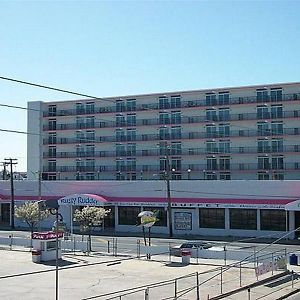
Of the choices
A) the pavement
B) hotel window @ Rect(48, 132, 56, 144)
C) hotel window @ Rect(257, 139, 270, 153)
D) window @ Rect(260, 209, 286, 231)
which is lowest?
the pavement

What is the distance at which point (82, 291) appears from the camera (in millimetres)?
28328

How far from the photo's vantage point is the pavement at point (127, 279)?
27172 millimetres

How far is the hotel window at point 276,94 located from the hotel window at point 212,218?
23.1 m

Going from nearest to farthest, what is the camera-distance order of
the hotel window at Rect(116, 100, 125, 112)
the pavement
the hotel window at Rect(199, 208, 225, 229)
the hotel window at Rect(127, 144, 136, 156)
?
the pavement, the hotel window at Rect(199, 208, 225, 229), the hotel window at Rect(127, 144, 136, 156), the hotel window at Rect(116, 100, 125, 112)

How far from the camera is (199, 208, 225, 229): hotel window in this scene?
2389 inches

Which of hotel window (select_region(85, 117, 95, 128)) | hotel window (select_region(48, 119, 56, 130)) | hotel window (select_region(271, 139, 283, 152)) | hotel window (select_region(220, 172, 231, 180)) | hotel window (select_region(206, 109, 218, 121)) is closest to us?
hotel window (select_region(271, 139, 283, 152))

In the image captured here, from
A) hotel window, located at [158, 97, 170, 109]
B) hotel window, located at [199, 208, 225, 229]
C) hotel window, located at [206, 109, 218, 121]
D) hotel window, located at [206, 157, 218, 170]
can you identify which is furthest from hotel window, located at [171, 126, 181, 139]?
hotel window, located at [199, 208, 225, 229]

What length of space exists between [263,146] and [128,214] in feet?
76.1

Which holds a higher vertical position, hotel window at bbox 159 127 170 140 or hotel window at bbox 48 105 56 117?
hotel window at bbox 48 105 56 117

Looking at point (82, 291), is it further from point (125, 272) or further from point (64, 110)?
point (64, 110)

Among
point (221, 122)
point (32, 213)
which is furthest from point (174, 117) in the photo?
point (32, 213)

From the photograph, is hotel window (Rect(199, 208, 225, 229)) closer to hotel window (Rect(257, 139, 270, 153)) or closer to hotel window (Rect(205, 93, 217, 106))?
hotel window (Rect(257, 139, 270, 153))

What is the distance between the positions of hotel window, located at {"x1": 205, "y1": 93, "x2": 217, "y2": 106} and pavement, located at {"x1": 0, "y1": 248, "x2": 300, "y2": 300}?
4163cm

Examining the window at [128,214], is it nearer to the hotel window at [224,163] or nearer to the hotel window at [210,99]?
the hotel window at [224,163]
